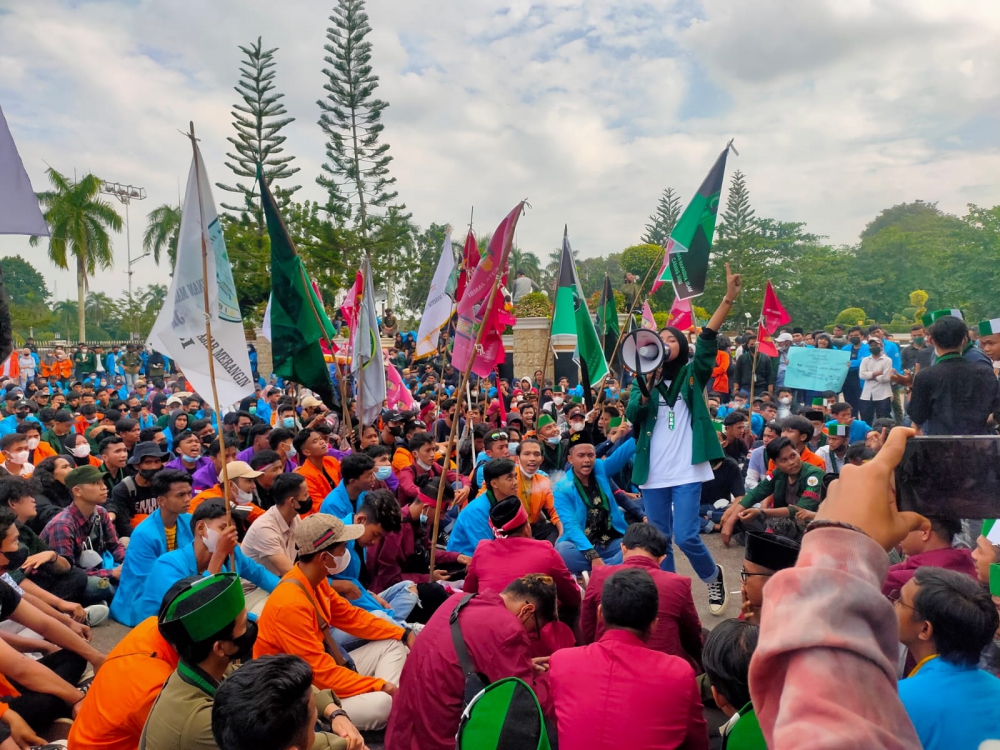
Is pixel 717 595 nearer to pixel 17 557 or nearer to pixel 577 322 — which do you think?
pixel 577 322

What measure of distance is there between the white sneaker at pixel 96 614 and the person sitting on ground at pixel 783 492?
4225 millimetres

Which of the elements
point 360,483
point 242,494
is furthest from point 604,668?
point 242,494

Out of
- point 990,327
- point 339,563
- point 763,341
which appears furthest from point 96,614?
point 763,341

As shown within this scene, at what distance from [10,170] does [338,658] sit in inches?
102

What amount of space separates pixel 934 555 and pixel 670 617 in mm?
1165

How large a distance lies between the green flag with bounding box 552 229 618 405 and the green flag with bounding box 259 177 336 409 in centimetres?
217

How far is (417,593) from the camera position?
4781 millimetres

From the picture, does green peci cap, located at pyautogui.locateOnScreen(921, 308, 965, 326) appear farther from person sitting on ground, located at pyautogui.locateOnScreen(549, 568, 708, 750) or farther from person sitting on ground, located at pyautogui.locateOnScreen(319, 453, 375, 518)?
person sitting on ground, located at pyautogui.locateOnScreen(319, 453, 375, 518)

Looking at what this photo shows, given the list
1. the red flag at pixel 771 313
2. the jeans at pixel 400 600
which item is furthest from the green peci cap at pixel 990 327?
the red flag at pixel 771 313

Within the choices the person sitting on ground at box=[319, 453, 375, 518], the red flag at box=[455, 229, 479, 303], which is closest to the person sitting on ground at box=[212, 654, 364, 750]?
the person sitting on ground at box=[319, 453, 375, 518]

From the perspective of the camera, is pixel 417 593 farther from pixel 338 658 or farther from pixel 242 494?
pixel 242 494

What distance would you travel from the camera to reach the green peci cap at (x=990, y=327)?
4.59 metres

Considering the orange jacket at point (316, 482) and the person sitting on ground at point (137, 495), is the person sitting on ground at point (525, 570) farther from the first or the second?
the person sitting on ground at point (137, 495)

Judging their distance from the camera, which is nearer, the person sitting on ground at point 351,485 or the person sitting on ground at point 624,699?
the person sitting on ground at point 624,699
